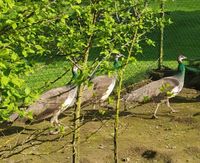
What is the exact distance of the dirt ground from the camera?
714cm

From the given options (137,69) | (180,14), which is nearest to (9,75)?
(137,69)

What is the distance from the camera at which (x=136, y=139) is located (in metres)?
7.96

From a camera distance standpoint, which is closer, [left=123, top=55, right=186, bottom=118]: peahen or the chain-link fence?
[left=123, top=55, right=186, bottom=118]: peahen

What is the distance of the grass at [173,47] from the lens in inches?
484

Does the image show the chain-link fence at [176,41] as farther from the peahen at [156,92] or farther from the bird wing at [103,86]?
the bird wing at [103,86]

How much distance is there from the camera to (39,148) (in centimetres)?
750

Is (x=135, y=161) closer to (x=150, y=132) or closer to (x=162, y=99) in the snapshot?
(x=150, y=132)

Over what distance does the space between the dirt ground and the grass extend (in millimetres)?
2000

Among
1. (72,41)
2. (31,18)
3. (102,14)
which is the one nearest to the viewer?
(31,18)

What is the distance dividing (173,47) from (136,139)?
10.7 m

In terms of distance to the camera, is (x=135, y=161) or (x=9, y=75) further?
(x=135, y=161)

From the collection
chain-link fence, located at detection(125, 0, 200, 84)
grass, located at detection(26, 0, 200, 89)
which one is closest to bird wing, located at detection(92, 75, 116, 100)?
grass, located at detection(26, 0, 200, 89)

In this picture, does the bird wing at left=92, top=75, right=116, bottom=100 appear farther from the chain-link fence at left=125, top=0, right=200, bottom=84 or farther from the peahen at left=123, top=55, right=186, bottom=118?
the chain-link fence at left=125, top=0, right=200, bottom=84

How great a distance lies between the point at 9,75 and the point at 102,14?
2.03m
